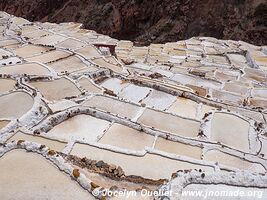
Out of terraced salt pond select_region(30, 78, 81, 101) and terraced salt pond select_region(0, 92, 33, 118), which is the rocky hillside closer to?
terraced salt pond select_region(30, 78, 81, 101)

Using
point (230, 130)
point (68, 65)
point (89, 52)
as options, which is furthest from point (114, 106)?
point (89, 52)

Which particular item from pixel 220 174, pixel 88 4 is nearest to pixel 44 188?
pixel 220 174

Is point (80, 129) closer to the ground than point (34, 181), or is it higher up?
closer to the ground

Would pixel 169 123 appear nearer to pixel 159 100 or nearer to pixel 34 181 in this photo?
pixel 159 100

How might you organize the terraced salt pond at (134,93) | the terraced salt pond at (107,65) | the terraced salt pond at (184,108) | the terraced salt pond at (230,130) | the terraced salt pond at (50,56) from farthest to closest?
1. the terraced salt pond at (107,65)
2. the terraced salt pond at (50,56)
3. the terraced salt pond at (134,93)
4. the terraced salt pond at (184,108)
5. the terraced salt pond at (230,130)

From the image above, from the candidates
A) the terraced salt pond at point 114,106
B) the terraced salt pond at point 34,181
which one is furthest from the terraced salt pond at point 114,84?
the terraced salt pond at point 34,181

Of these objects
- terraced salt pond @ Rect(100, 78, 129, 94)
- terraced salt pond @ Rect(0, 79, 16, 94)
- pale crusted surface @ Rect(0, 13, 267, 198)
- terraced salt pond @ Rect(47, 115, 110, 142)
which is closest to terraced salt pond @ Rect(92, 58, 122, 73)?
pale crusted surface @ Rect(0, 13, 267, 198)

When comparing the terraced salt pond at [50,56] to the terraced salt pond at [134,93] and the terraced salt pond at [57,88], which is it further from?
the terraced salt pond at [134,93]
